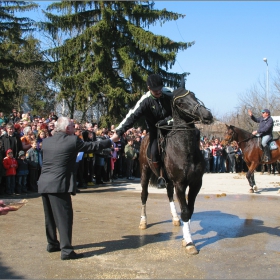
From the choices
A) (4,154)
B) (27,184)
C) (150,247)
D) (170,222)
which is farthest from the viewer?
(27,184)

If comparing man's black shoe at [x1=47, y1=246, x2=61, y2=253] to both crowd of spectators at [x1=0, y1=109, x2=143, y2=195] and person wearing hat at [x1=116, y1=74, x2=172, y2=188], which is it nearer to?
person wearing hat at [x1=116, y1=74, x2=172, y2=188]

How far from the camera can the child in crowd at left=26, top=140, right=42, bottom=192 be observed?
13527mm

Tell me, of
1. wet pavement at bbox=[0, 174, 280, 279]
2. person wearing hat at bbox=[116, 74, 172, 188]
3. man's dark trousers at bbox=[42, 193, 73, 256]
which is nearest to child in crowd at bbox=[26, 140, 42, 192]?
wet pavement at bbox=[0, 174, 280, 279]

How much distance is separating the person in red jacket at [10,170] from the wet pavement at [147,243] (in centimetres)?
168

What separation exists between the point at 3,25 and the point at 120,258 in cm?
2546

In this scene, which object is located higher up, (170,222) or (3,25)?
(3,25)

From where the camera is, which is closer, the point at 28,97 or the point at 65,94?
the point at 65,94

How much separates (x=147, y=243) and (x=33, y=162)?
25.0 feet

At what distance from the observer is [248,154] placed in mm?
15047

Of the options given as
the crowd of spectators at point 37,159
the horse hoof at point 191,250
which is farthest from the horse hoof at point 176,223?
the crowd of spectators at point 37,159

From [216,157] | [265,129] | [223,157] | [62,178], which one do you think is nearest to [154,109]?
[62,178]

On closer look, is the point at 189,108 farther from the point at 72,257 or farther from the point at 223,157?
the point at 223,157

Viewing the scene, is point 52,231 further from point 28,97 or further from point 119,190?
point 28,97

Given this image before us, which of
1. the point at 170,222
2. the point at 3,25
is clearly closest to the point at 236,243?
the point at 170,222
